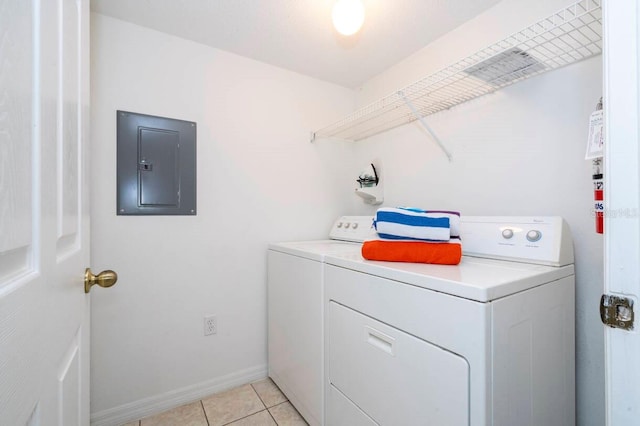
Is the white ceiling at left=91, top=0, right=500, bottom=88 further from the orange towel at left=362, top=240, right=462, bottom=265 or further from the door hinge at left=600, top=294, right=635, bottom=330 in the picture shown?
the door hinge at left=600, top=294, right=635, bottom=330

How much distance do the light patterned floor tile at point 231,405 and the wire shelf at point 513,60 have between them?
6.16 ft

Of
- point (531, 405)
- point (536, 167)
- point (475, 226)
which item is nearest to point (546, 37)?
point (536, 167)

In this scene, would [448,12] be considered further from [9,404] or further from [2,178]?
[9,404]

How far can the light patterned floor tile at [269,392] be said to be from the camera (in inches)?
66.4

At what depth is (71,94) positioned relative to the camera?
25.8 inches

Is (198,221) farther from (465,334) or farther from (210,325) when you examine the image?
(465,334)

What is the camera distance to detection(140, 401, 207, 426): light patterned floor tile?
1515mm

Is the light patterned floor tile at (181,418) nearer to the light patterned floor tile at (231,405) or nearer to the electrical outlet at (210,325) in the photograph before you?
the light patterned floor tile at (231,405)

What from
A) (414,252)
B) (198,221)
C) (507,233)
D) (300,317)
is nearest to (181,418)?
(300,317)

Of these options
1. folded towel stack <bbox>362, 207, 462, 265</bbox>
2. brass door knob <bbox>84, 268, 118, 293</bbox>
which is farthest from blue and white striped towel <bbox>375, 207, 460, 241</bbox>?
brass door knob <bbox>84, 268, 118, 293</bbox>

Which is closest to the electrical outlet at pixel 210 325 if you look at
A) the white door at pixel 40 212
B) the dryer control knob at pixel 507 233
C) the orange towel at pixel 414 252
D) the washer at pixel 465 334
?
the washer at pixel 465 334

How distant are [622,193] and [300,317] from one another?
4.43 feet

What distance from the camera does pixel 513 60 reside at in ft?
3.88

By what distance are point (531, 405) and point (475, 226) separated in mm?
672
